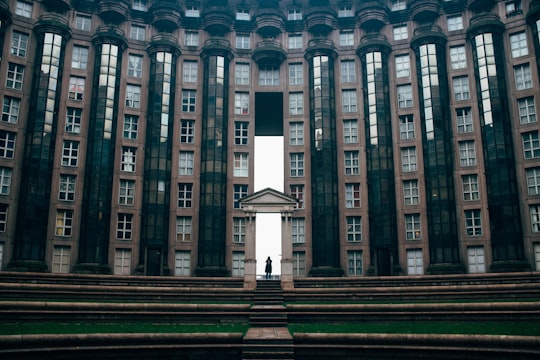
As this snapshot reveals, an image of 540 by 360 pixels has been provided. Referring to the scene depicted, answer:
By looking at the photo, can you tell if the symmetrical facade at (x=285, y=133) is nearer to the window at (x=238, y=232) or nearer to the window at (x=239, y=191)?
the window at (x=238, y=232)

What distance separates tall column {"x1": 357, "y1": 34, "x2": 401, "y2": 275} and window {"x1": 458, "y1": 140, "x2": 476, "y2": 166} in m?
6.73

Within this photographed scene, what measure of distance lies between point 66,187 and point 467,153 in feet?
130

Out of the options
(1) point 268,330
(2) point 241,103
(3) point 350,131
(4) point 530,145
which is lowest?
(1) point 268,330

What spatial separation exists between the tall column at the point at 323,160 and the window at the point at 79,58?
922 inches

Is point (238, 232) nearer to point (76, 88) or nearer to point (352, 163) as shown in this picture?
point (352, 163)

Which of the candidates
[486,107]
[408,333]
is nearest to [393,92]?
[486,107]

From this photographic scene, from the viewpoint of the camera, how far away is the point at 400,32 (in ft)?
182

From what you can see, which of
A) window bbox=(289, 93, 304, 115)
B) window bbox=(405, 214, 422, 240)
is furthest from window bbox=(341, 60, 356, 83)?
window bbox=(405, 214, 422, 240)

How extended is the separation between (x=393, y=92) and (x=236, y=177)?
62.0ft

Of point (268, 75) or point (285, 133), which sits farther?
point (268, 75)

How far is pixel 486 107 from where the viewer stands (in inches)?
1946

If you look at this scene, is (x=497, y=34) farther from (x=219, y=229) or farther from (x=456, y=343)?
(x=456, y=343)

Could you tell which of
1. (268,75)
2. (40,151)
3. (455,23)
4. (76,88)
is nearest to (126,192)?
(40,151)

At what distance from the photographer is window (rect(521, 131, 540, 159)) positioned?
47.5 meters
